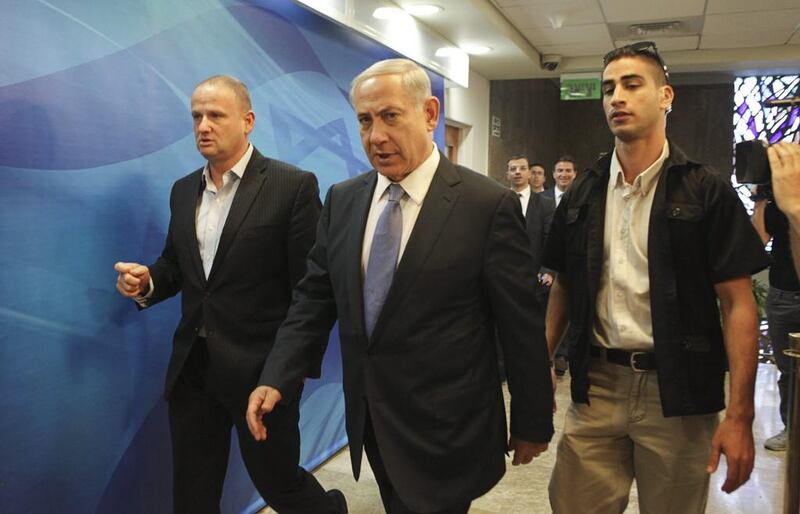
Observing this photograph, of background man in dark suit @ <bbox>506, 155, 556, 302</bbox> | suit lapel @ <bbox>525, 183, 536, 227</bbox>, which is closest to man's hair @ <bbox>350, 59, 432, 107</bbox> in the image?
background man in dark suit @ <bbox>506, 155, 556, 302</bbox>

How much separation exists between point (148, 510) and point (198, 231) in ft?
3.69

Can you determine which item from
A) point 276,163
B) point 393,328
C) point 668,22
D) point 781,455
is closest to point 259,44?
point 276,163

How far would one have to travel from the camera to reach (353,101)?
170 centimetres

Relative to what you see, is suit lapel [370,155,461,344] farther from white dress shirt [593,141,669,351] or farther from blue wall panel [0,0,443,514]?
blue wall panel [0,0,443,514]

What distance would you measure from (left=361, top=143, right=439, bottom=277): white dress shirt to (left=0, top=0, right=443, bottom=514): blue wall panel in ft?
3.65

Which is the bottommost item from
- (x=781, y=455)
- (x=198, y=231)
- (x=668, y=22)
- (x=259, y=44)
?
(x=781, y=455)

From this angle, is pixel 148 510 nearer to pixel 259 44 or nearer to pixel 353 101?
pixel 353 101

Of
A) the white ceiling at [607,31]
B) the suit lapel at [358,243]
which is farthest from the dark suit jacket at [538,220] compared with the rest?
the suit lapel at [358,243]

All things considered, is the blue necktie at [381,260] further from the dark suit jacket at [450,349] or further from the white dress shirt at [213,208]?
the white dress shirt at [213,208]

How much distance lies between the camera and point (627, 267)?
177 centimetres

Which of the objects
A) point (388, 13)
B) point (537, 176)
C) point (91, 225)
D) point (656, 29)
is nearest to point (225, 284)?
point (91, 225)

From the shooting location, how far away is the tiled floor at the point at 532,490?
3.07 meters

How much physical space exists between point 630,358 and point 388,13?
3.21m

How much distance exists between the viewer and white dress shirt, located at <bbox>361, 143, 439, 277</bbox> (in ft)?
5.39
